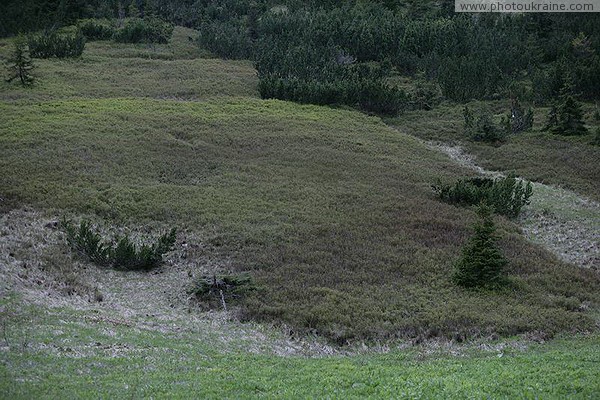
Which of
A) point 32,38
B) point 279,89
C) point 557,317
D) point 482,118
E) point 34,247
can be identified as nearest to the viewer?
point 557,317

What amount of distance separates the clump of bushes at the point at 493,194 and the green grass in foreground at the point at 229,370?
1842cm

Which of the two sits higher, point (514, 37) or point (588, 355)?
point (514, 37)

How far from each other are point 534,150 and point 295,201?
2821 centimetres

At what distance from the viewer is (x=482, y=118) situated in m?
59.6

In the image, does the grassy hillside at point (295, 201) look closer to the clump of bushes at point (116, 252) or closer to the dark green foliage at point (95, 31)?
the clump of bushes at point (116, 252)

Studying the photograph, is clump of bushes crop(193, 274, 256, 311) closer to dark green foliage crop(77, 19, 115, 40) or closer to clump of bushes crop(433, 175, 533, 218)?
clump of bushes crop(433, 175, 533, 218)

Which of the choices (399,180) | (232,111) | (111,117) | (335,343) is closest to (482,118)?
(399,180)

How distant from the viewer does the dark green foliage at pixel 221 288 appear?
80.9 feet

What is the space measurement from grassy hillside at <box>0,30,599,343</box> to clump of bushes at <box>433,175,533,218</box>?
1247 mm

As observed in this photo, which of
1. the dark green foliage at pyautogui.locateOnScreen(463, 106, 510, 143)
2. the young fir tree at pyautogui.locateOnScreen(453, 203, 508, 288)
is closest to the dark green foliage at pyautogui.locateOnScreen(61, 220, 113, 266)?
the young fir tree at pyautogui.locateOnScreen(453, 203, 508, 288)

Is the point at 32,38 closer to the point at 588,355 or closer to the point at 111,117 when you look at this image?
the point at 111,117

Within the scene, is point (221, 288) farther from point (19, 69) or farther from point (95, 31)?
point (95, 31)

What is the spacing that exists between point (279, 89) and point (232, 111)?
12993 mm

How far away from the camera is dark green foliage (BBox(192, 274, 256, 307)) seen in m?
24.7
